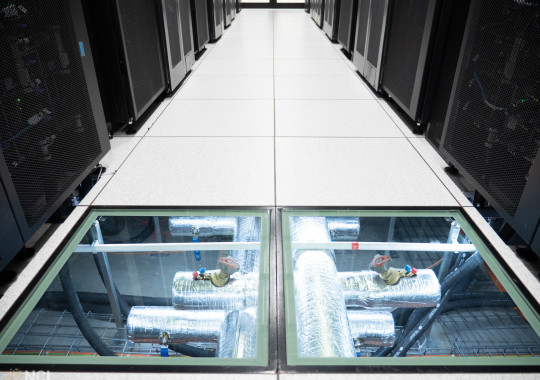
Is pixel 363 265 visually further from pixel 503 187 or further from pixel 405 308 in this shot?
pixel 503 187

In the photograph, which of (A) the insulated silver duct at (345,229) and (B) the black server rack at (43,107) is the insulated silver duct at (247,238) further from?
(B) the black server rack at (43,107)

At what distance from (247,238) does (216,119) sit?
1.11 meters

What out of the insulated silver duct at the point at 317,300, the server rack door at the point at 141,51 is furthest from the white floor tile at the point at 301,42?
the insulated silver duct at the point at 317,300

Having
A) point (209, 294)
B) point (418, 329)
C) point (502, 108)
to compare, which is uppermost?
point (502, 108)

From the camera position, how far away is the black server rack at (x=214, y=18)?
430cm

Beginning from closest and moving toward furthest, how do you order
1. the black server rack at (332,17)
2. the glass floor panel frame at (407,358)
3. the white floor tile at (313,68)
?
the glass floor panel frame at (407,358) < the white floor tile at (313,68) < the black server rack at (332,17)

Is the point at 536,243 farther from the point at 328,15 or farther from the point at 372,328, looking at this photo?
the point at 328,15

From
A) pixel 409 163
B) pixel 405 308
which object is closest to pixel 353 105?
pixel 409 163

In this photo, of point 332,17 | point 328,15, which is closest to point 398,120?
point 332,17

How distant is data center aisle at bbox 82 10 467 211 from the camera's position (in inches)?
54.1

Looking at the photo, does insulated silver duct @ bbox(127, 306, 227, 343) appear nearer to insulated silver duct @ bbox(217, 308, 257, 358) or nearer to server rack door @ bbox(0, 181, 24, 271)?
insulated silver duct @ bbox(217, 308, 257, 358)

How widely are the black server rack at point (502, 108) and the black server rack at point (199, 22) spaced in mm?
2776

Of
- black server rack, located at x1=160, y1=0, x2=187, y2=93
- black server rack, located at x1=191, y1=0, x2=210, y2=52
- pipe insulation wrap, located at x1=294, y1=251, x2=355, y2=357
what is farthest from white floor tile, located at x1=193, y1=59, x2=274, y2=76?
pipe insulation wrap, located at x1=294, y1=251, x2=355, y2=357

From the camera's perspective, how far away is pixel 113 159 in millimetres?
1678
